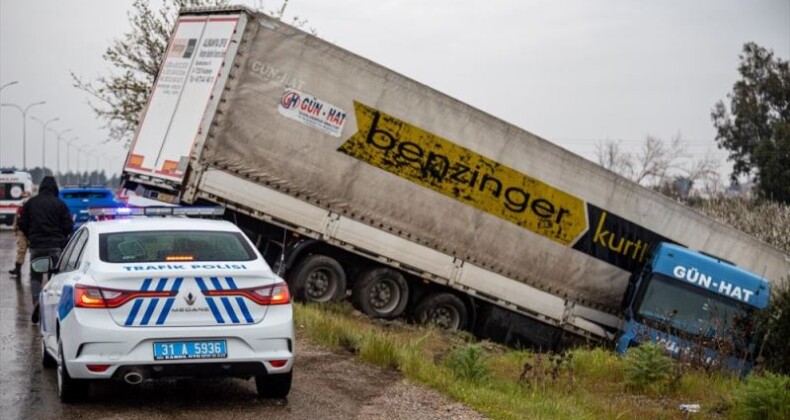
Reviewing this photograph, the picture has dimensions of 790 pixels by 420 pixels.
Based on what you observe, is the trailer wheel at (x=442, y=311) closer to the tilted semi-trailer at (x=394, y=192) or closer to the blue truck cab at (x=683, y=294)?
the tilted semi-trailer at (x=394, y=192)

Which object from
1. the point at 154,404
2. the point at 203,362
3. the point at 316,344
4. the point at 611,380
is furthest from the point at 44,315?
the point at 611,380

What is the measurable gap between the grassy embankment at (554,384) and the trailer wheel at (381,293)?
3792 mm

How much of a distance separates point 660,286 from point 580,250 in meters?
1.63

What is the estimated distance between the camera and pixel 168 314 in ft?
24.7

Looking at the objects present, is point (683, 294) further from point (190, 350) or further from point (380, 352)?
point (190, 350)

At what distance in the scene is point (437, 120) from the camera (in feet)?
58.3

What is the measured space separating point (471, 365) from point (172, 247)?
336cm

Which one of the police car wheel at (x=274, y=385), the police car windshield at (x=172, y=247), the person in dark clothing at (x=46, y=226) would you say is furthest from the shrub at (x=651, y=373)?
the person in dark clothing at (x=46, y=226)

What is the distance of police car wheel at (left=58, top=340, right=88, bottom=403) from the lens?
25.7 ft

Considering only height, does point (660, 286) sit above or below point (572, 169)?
below

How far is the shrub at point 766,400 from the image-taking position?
9.48 m

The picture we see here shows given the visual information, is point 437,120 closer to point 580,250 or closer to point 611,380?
point 580,250

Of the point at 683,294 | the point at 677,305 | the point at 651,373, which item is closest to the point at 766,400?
the point at 651,373

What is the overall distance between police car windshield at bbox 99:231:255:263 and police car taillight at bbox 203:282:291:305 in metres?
0.40
